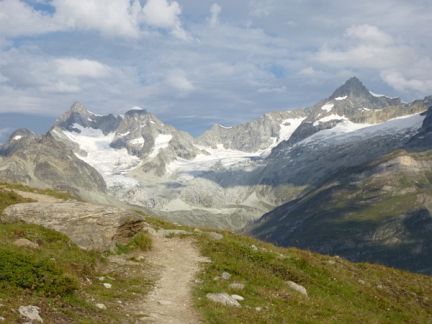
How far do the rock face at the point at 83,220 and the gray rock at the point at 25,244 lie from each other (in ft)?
9.24

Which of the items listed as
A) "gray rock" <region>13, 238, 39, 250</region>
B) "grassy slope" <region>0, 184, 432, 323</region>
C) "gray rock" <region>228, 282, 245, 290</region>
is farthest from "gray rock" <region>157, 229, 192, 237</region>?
"gray rock" <region>13, 238, 39, 250</region>

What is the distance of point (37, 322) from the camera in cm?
1898

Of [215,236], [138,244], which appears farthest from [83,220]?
[215,236]

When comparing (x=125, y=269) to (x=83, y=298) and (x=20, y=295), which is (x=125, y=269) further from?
(x=20, y=295)

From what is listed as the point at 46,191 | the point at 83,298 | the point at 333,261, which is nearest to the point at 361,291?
the point at 333,261

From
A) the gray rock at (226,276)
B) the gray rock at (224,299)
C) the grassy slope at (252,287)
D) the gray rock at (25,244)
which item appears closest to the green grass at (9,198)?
the grassy slope at (252,287)

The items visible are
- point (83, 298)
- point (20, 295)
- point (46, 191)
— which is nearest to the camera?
point (20, 295)

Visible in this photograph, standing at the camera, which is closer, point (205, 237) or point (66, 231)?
point (66, 231)

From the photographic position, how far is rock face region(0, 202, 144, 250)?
3231cm

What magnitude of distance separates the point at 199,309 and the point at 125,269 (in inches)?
275

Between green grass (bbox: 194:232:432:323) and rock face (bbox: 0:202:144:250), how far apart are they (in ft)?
17.8

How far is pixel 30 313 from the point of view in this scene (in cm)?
1944

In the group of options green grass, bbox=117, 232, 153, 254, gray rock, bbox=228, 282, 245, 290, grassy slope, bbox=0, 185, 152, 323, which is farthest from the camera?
green grass, bbox=117, 232, 153, 254

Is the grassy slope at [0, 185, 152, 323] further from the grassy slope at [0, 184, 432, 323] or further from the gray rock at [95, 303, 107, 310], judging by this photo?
the gray rock at [95, 303, 107, 310]
